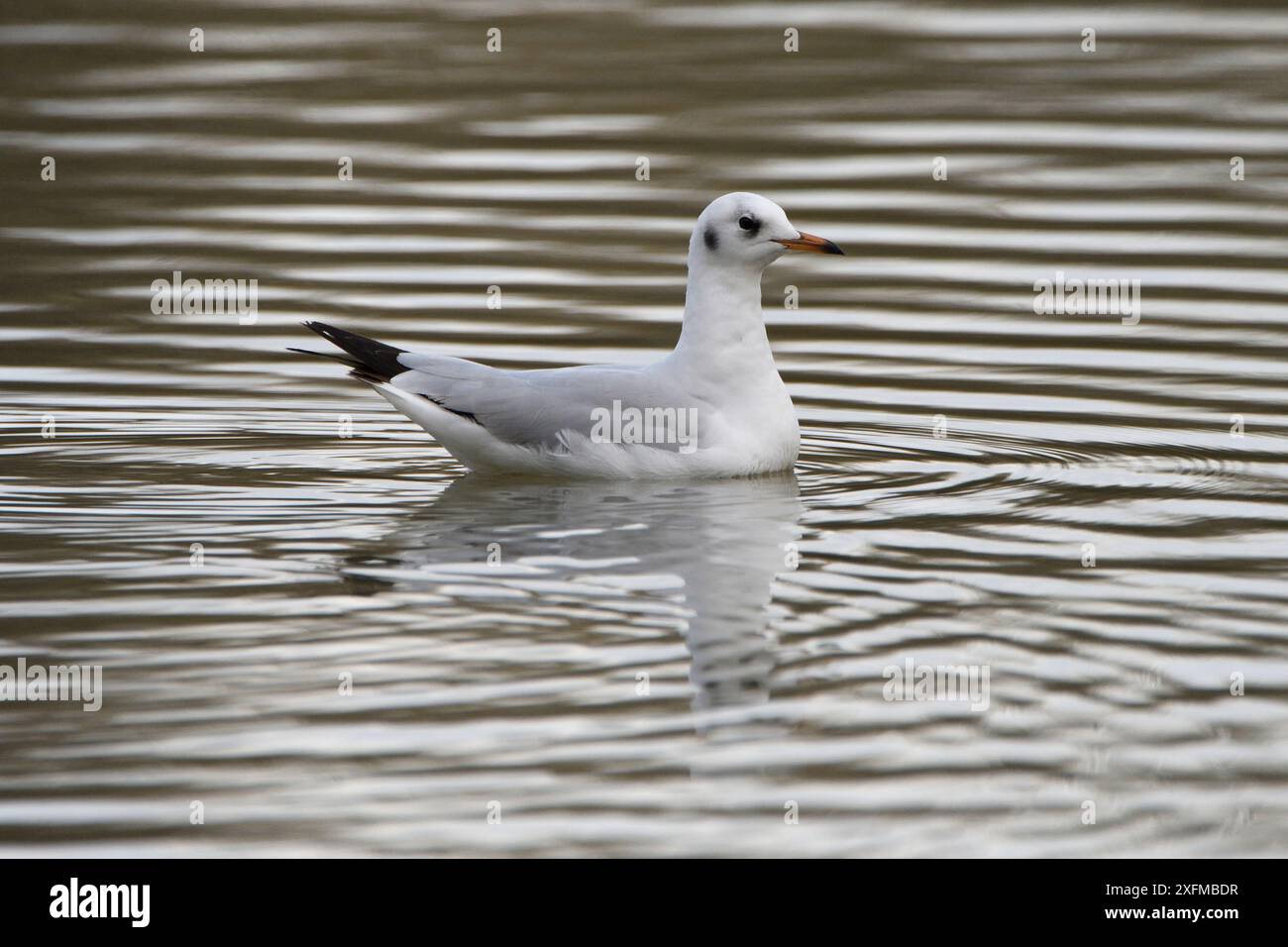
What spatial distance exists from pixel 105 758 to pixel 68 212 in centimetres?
1035

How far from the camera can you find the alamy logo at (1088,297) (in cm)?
1370

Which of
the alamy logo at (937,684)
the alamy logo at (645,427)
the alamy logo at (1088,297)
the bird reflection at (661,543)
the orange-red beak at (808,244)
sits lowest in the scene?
the alamy logo at (937,684)

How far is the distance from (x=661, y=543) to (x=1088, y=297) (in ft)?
18.9

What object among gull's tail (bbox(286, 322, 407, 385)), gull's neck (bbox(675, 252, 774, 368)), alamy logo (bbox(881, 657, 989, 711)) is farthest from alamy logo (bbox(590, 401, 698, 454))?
alamy logo (bbox(881, 657, 989, 711))

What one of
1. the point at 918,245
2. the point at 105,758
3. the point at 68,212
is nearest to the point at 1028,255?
the point at 918,245

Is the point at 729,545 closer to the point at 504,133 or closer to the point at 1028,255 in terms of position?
the point at 1028,255

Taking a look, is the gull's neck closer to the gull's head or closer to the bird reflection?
the gull's head

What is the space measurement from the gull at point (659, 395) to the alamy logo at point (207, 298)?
143 inches

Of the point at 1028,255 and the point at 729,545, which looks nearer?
the point at 729,545

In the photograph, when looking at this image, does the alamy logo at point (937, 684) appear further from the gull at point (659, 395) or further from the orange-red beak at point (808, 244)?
the orange-red beak at point (808, 244)

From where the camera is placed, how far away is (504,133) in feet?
59.4

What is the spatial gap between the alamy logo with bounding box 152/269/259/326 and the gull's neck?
14.0 feet

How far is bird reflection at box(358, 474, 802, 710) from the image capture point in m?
7.66

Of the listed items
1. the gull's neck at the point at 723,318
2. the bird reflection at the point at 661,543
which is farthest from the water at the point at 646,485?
the gull's neck at the point at 723,318
